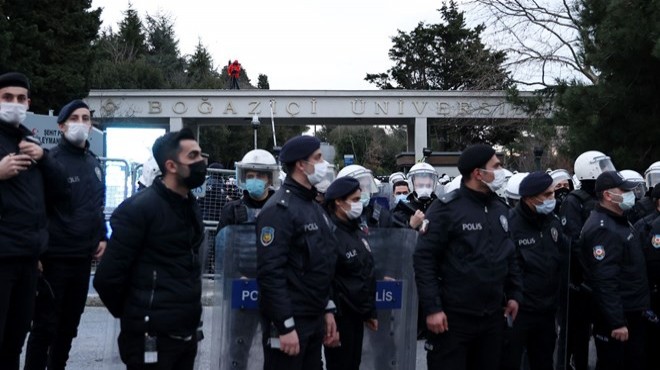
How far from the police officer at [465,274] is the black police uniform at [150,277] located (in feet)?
6.47

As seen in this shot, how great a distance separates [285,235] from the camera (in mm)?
5383

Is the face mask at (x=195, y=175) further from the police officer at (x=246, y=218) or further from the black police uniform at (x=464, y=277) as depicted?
the black police uniform at (x=464, y=277)

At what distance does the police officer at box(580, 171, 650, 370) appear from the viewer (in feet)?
23.7

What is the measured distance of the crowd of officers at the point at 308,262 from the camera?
192 inches

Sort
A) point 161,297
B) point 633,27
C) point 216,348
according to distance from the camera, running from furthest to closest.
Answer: point 633,27
point 216,348
point 161,297

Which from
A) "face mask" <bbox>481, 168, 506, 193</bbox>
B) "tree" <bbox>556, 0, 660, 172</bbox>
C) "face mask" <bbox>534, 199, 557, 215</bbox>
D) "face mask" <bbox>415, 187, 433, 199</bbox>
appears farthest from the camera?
"tree" <bbox>556, 0, 660, 172</bbox>

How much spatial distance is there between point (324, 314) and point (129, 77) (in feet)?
143

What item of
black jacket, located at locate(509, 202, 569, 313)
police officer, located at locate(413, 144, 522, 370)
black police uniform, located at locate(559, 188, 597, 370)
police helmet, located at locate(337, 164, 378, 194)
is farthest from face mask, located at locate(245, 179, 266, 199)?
black police uniform, located at locate(559, 188, 597, 370)

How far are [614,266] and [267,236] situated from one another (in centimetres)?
347

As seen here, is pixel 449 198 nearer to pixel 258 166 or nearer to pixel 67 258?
pixel 258 166

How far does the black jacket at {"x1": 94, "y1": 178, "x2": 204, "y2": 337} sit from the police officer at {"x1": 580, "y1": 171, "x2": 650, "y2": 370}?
393 centimetres

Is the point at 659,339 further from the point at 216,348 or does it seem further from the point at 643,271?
the point at 216,348

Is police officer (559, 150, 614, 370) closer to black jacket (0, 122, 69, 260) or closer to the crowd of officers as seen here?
the crowd of officers

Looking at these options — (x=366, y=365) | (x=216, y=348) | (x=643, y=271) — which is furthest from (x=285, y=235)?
(x=643, y=271)
